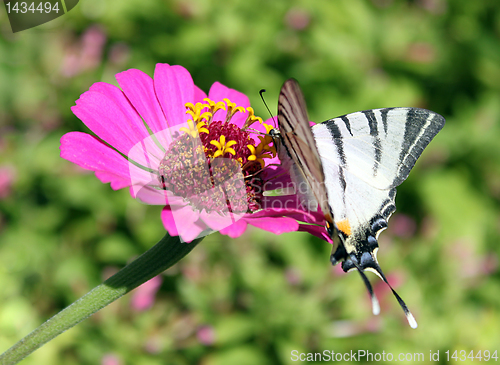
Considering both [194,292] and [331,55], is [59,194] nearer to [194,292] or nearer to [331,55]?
[194,292]

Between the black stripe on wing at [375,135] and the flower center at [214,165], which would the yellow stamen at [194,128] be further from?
the black stripe on wing at [375,135]

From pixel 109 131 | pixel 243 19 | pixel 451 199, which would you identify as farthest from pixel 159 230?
pixel 451 199

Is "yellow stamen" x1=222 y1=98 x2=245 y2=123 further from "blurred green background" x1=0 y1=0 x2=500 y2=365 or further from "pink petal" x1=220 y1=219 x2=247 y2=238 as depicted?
"blurred green background" x1=0 y1=0 x2=500 y2=365

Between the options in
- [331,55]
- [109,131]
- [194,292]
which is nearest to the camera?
[109,131]

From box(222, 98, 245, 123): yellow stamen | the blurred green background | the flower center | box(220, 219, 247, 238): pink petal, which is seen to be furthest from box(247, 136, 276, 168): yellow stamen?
the blurred green background

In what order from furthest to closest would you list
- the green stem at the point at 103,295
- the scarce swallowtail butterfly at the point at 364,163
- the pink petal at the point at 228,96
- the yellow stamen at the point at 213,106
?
the pink petal at the point at 228,96 < the yellow stamen at the point at 213,106 < the scarce swallowtail butterfly at the point at 364,163 < the green stem at the point at 103,295

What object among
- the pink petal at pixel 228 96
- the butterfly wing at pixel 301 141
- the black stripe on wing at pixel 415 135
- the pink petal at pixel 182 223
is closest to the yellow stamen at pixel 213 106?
the pink petal at pixel 228 96
